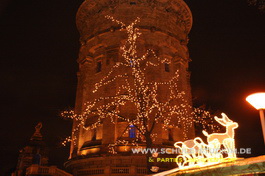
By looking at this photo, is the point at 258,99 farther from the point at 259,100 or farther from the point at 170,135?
the point at 170,135

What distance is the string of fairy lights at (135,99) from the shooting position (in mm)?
27781

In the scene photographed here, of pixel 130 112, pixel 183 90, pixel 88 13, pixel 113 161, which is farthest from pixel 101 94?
pixel 88 13

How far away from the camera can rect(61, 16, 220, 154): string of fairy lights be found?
27.8 metres

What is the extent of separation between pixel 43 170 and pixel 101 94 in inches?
385

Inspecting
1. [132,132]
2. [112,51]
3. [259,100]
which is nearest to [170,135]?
[132,132]

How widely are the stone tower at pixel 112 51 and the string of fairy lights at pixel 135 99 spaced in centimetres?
58

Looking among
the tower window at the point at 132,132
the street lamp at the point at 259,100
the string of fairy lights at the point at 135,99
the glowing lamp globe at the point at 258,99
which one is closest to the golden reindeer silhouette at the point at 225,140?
the street lamp at the point at 259,100

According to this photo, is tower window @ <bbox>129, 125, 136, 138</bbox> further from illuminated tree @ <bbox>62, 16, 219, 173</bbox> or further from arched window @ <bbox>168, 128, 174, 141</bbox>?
arched window @ <bbox>168, 128, 174, 141</bbox>

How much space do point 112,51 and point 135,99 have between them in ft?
23.3

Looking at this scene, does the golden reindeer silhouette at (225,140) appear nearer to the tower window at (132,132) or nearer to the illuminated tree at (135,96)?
the illuminated tree at (135,96)

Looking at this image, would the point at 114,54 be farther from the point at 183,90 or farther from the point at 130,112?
the point at 183,90

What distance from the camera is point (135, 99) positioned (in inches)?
1085

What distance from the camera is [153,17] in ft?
108

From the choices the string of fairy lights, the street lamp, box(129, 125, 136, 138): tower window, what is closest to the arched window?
the string of fairy lights
